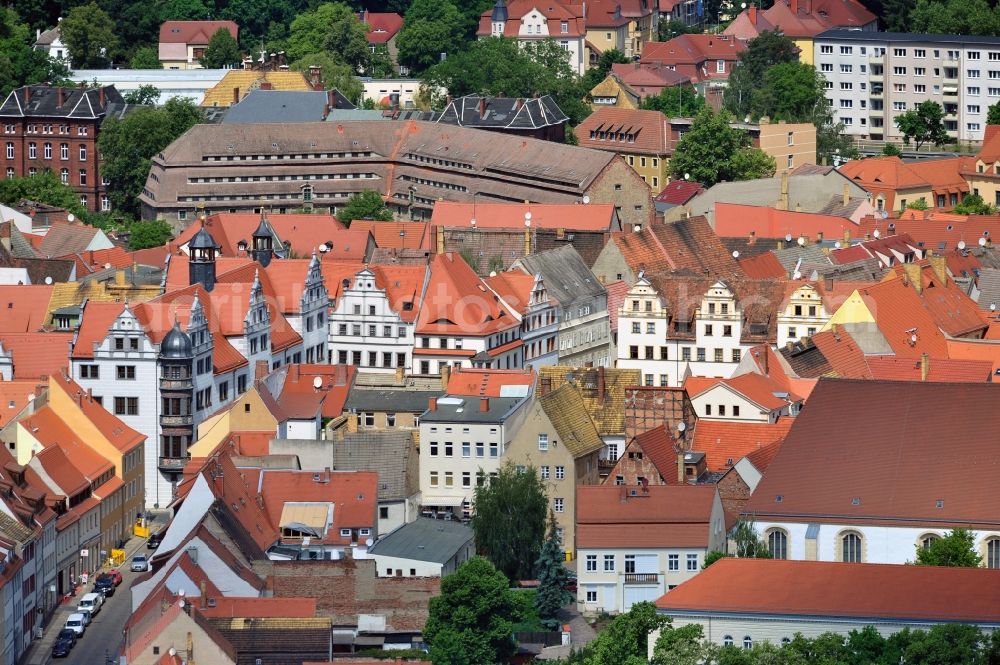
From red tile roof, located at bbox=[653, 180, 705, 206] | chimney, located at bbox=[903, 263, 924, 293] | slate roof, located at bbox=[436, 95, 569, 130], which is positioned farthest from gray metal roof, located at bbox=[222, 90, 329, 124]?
chimney, located at bbox=[903, 263, 924, 293]

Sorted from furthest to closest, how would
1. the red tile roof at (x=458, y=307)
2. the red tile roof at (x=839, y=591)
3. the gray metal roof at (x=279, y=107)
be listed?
the gray metal roof at (x=279, y=107) → the red tile roof at (x=458, y=307) → the red tile roof at (x=839, y=591)

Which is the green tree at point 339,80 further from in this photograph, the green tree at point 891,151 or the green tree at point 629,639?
the green tree at point 629,639

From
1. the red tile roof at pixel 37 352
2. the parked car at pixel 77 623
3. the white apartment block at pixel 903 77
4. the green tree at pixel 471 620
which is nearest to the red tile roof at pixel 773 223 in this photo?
the red tile roof at pixel 37 352

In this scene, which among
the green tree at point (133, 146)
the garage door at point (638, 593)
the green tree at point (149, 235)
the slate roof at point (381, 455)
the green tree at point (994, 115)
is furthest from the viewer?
the green tree at point (994, 115)

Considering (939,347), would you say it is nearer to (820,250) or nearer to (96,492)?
(820,250)

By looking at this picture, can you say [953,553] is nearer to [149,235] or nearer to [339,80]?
[149,235]

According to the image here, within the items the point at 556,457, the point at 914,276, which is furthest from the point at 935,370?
the point at 556,457
